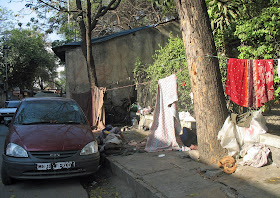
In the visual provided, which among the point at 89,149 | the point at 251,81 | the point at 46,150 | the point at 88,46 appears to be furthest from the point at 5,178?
the point at 88,46

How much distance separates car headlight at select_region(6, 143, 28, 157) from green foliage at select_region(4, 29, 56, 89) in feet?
87.7

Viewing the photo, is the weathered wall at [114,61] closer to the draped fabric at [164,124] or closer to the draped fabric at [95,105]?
the draped fabric at [95,105]

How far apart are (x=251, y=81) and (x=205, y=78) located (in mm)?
936

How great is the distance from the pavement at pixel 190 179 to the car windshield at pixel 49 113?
1419 mm

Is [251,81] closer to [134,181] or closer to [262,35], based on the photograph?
[262,35]

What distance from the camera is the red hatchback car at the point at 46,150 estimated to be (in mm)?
4348

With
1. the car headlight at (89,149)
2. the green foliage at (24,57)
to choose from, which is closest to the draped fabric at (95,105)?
the car headlight at (89,149)

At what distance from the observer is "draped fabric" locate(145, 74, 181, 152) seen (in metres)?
6.33

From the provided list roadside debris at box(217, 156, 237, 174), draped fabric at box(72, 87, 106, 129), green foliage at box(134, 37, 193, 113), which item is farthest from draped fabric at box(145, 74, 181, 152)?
draped fabric at box(72, 87, 106, 129)

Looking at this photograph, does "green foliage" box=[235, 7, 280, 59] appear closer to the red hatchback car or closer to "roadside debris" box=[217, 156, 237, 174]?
"roadside debris" box=[217, 156, 237, 174]

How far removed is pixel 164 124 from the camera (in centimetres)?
655

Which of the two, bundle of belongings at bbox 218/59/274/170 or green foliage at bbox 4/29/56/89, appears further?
green foliage at bbox 4/29/56/89

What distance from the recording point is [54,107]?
6035mm

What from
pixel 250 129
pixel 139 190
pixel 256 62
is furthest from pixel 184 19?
pixel 139 190
